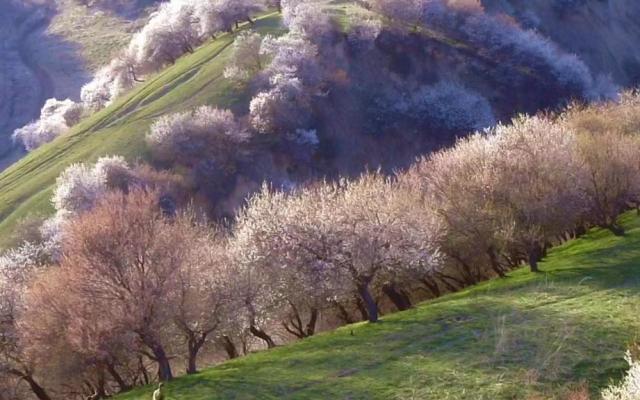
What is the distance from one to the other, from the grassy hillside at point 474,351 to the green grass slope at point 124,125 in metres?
46.6

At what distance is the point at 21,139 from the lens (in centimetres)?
13362

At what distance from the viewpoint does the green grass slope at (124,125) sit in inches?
3086

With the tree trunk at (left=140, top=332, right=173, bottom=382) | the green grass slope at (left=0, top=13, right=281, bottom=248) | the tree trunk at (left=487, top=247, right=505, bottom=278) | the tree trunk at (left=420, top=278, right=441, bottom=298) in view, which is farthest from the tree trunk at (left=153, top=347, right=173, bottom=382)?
the green grass slope at (left=0, top=13, right=281, bottom=248)

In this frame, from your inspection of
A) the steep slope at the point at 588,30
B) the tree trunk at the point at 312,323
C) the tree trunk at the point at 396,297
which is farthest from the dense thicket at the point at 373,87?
the tree trunk at the point at 396,297

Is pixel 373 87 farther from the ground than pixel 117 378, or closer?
farther from the ground

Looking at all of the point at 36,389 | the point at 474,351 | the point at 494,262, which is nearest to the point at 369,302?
the point at 474,351

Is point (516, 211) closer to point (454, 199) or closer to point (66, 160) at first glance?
point (454, 199)

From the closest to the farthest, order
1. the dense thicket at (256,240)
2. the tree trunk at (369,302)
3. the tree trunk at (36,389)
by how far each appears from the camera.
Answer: the dense thicket at (256,240)
the tree trunk at (36,389)
the tree trunk at (369,302)

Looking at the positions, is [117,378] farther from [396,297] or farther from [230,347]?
[396,297]

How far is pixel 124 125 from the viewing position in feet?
290

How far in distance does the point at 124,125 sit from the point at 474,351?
66.4m

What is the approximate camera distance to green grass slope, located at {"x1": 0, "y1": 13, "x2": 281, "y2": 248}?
3086 inches

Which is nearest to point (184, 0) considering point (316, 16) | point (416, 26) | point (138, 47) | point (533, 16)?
point (138, 47)

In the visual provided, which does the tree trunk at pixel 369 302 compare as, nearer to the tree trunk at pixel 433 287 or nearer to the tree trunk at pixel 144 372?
the tree trunk at pixel 433 287
